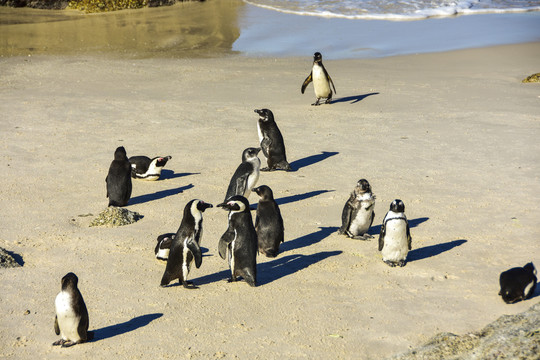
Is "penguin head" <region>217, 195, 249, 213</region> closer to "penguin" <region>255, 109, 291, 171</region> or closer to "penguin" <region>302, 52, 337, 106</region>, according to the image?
"penguin" <region>255, 109, 291, 171</region>

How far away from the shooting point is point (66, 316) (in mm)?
5645

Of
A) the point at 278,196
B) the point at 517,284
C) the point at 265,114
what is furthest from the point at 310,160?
the point at 517,284

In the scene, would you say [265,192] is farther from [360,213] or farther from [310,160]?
[310,160]

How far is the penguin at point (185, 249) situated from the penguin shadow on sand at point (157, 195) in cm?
267

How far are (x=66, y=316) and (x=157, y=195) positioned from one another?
408 centimetres

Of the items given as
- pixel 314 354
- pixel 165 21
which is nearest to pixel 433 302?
pixel 314 354

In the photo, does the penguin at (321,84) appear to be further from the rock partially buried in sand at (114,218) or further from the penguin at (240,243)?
the penguin at (240,243)

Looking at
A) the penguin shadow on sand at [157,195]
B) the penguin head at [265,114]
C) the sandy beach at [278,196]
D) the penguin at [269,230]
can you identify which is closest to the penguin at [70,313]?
the sandy beach at [278,196]

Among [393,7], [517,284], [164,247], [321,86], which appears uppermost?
[393,7]

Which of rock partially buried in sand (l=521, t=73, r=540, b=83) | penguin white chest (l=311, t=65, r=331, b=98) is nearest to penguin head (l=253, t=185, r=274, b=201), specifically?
penguin white chest (l=311, t=65, r=331, b=98)

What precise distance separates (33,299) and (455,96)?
400 inches

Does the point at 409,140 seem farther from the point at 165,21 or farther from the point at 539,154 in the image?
the point at 165,21

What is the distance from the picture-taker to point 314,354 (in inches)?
223

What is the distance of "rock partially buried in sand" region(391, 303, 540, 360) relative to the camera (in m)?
4.96
